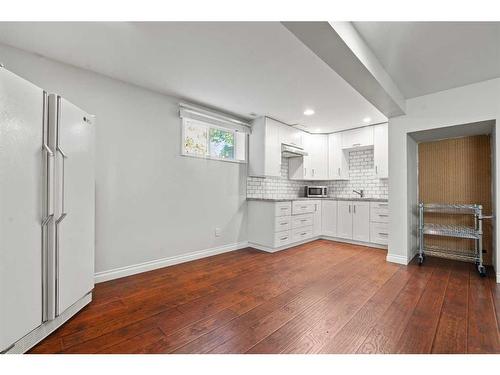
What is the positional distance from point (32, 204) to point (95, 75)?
167 cm

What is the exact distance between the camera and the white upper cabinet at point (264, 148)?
388 centimetres

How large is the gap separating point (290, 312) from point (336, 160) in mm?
3714

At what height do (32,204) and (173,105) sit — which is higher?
(173,105)

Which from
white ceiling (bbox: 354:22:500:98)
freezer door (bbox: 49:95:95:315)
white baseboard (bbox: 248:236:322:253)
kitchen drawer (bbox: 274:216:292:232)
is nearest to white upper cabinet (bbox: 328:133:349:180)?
white baseboard (bbox: 248:236:322:253)

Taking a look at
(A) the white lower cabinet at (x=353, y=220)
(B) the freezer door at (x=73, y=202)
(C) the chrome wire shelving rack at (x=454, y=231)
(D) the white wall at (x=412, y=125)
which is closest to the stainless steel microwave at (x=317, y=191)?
(A) the white lower cabinet at (x=353, y=220)

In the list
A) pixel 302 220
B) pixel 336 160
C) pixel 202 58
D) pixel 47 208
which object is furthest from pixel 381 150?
pixel 47 208

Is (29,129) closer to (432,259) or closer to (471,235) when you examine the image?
(471,235)

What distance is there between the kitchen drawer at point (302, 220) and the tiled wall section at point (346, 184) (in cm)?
71

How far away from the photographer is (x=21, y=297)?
4.45ft

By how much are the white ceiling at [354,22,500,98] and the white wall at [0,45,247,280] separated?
2.41m

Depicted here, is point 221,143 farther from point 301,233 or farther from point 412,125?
point 412,125

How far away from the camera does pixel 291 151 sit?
443cm

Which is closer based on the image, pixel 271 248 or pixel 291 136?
pixel 271 248

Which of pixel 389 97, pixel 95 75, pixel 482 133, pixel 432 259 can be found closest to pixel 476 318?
pixel 432 259
